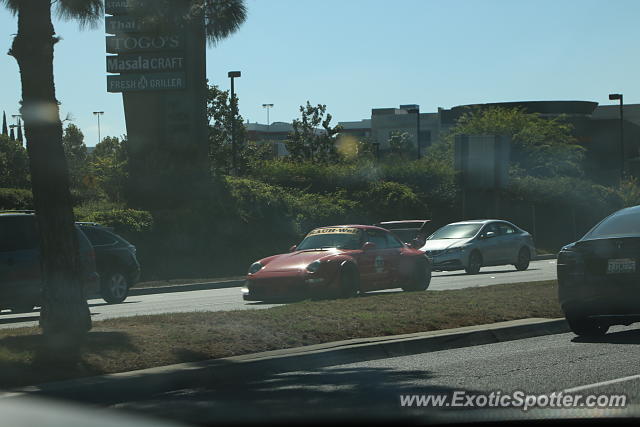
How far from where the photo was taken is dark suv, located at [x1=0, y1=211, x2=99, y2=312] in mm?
15570

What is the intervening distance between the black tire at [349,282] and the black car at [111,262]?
→ 550cm

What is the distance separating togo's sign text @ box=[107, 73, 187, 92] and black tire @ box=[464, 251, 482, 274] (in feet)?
45.0

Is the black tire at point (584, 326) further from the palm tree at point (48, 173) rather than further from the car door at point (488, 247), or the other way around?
the car door at point (488, 247)

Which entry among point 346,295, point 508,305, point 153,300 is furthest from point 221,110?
point 508,305

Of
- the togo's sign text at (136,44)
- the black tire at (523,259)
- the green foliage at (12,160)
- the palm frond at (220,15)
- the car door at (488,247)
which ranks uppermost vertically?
the togo's sign text at (136,44)

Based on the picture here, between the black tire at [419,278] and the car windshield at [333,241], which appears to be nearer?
the car windshield at [333,241]

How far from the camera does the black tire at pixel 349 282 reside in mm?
16531

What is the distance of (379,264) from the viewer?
57.9ft

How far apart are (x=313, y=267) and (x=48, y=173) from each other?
6.69 meters

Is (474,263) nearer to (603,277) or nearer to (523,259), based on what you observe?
(523,259)

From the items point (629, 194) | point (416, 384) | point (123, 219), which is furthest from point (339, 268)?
point (629, 194)

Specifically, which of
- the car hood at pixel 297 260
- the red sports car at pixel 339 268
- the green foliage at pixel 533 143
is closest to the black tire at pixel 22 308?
the red sports car at pixel 339 268

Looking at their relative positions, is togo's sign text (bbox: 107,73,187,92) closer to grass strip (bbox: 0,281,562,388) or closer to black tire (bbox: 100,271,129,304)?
black tire (bbox: 100,271,129,304)

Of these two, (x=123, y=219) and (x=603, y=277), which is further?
(x=123, y=219)
